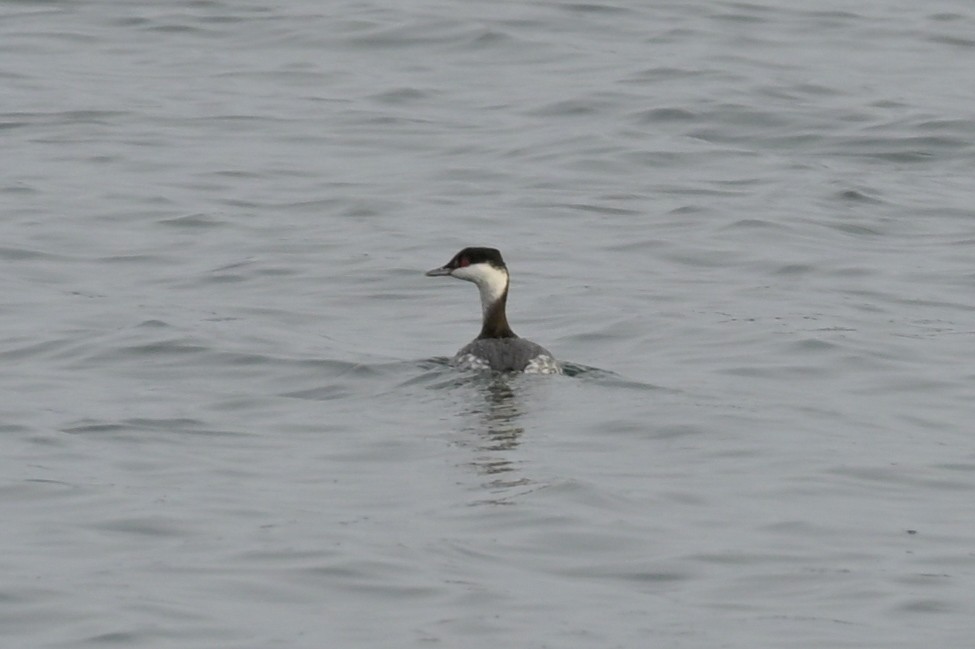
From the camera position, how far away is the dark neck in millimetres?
14305

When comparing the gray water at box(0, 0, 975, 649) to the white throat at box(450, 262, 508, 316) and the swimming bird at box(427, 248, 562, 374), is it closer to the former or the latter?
the swimming bird at box(427, 248, 562, 374)

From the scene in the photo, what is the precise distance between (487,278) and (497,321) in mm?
295

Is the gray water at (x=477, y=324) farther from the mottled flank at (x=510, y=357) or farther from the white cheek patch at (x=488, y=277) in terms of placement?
the white cheek patch at (x=488, y=277)

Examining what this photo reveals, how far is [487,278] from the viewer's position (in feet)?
46.7

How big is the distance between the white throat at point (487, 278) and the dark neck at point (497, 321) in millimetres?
20

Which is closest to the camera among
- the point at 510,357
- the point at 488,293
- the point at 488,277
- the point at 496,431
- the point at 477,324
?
the point at 496,431

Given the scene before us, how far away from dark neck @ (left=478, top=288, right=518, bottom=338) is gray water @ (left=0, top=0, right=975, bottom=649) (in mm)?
503

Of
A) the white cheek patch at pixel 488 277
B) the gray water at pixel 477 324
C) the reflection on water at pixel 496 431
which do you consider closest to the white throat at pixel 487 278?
the white cheek patch at pixel 488 277

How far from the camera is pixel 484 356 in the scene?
13.6 meters

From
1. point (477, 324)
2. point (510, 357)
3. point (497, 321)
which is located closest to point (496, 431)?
point (510, 357)

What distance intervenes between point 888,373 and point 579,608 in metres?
5.54

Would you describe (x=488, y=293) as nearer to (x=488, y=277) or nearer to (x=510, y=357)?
(x=488, y=277)

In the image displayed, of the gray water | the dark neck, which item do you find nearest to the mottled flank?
the gray water

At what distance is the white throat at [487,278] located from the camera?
14.2 meters
